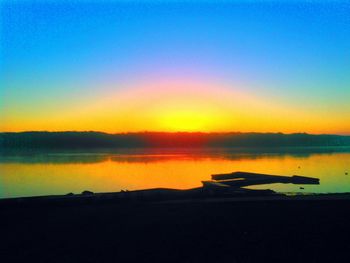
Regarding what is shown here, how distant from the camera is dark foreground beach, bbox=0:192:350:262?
8828mm

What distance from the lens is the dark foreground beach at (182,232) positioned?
883 centimetres

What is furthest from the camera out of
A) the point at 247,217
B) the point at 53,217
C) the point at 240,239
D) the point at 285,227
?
the point at 53,217

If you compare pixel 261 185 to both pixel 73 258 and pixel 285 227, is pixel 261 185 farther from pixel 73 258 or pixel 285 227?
pixel 73 258

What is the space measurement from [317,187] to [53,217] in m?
22.9

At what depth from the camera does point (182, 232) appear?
35.9 feet

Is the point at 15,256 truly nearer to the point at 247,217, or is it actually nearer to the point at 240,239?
the point at 240,239

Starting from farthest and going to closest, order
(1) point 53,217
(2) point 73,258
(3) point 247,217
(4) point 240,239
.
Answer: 1. (1) point 53,217
2. (3) point 247,217
3. (4) point 240,239
4. (2) point 73,258

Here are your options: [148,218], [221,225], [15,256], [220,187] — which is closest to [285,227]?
[221,225]

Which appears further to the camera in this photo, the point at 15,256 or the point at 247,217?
the point at 247,217

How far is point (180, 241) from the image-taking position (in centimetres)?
999

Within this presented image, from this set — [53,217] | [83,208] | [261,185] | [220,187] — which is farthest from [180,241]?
[261,185]

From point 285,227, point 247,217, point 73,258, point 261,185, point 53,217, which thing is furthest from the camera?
point 261,185

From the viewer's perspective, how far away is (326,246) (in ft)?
30.2

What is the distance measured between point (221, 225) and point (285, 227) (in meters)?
1.77
